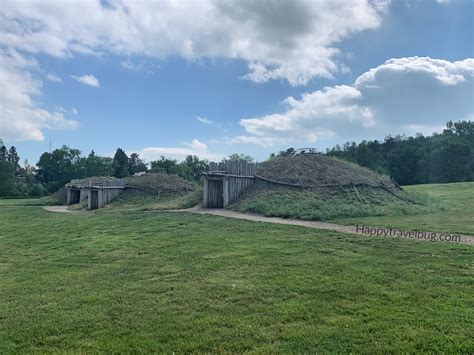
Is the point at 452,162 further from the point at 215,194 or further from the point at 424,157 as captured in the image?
the point at 215,194

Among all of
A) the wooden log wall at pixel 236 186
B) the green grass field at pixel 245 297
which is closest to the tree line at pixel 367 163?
the wooden log wall at pixel 236 186

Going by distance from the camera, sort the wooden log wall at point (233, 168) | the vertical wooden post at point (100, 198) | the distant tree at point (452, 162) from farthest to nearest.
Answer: the distant tree at point (452, 162) < the vertical wooden post at point (100, 198) < the wooden log wall at point (233, 168)

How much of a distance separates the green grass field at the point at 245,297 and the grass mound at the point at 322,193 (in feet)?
17.1

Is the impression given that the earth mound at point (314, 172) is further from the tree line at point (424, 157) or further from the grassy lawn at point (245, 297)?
the tree line at point (424, 157)

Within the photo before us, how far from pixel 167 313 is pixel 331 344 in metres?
1.89

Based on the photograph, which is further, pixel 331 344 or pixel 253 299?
pixel 253 299

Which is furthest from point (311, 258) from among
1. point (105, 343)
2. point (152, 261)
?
point (105, 343)

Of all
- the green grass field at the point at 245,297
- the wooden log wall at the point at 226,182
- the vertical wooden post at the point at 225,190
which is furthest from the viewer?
the wooden log wall at the point at 226,182

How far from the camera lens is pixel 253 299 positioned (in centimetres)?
481

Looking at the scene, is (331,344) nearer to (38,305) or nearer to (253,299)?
(253,299)

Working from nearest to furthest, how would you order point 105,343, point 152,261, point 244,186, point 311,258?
point 105,343, point 311,258, point 152,261, point 244,186

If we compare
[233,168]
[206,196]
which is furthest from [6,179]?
[233,168]

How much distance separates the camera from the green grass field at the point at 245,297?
3.77 metres

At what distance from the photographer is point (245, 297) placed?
16.0ft
